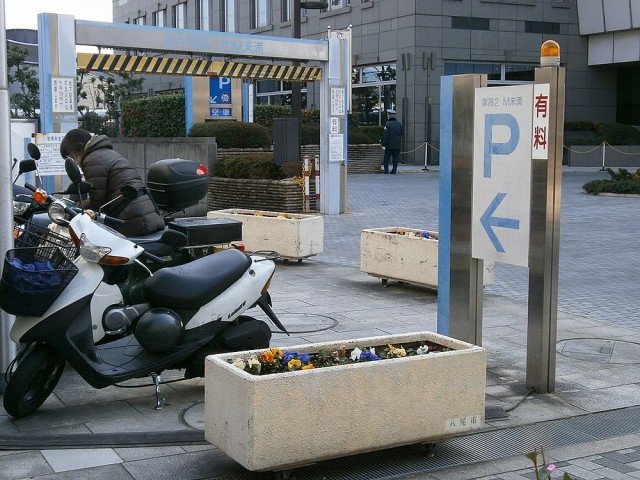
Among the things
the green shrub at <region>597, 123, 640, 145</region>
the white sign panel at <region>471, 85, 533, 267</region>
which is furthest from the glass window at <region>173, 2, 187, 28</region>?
the white sign panel at <region>471, 85, 533, 267</region>

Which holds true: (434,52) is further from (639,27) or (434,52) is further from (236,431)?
(236,431)

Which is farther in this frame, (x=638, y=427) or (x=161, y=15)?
(x=161, y=15)

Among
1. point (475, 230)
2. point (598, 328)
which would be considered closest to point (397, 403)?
point (475, 230)

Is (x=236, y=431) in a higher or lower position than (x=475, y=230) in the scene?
lower

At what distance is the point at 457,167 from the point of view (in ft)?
22.5

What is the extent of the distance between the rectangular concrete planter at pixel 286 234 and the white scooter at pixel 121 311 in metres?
5.43

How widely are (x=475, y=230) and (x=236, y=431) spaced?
8.98ft

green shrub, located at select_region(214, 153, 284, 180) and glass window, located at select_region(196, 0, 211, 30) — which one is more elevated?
glass window, located at select_region(196, 0, 211, 30)

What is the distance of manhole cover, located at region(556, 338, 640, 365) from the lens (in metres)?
7.36

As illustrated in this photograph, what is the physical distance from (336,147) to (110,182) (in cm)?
1100

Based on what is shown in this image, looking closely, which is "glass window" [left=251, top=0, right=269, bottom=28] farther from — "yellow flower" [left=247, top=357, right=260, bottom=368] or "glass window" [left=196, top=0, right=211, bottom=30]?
"yellow flower" [left=247, top=357, right=260, bottom=368]

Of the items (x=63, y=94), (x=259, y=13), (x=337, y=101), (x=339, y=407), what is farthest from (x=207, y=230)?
(x=259, y=13)

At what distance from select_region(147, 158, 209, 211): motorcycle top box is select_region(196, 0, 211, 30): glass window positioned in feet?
136

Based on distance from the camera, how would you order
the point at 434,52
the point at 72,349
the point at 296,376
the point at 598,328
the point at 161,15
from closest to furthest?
the point at 296,376 → the point at 72,349 → the point at 598,328 → the point at 434,52 → the point at 161,15
